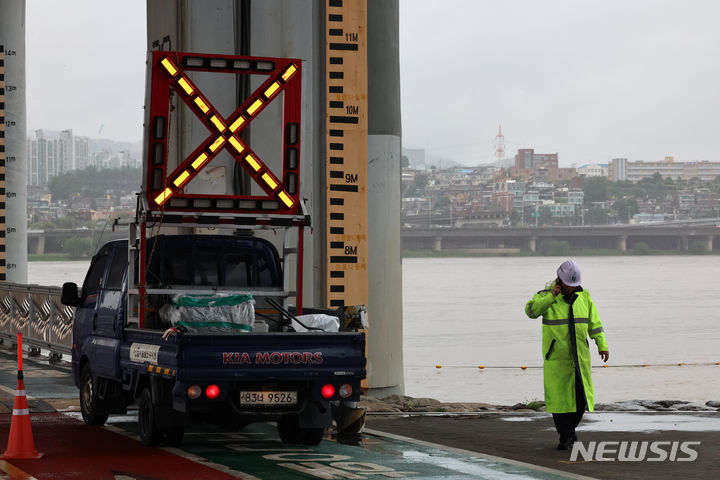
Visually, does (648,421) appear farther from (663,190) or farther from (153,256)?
(663,190)

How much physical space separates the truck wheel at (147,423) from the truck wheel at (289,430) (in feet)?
3.82

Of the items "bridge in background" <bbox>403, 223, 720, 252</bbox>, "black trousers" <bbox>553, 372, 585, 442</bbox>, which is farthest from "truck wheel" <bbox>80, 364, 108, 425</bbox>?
"bridge in background" <bbox>403, 223, 720, 252</bbox>

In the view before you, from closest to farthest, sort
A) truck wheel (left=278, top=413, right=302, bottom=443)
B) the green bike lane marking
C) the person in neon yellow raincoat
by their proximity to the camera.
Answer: the green bike lane marking
the person in neon yellow raincoat
truck wheel (left=278, top=413, right=302, bottom=443)

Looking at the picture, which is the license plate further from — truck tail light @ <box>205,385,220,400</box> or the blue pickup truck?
truck tail light @ <box>205,385,220,400</box>

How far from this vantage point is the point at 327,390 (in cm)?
1106

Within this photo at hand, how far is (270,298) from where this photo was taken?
12.7 meters

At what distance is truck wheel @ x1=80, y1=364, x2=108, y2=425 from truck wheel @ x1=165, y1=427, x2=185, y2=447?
1663 mm

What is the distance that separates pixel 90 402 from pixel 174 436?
200 cm

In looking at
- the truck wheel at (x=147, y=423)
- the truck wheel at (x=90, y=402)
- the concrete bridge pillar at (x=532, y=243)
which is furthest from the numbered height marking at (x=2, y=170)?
the concrete bridge pillar at (x=532, y=243)

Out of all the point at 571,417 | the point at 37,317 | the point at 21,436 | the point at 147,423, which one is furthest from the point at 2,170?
the point at 571,417

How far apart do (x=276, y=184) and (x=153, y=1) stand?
18.5ft

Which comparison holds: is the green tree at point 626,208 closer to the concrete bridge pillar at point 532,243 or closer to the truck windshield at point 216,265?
the concrete bridge pillar at point 532,243

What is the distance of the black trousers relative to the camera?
11438 mm

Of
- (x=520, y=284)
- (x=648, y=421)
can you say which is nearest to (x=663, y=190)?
(x=520, y=284)
